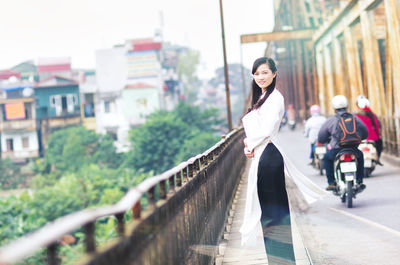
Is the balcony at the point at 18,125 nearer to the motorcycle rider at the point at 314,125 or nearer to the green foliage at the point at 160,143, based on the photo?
the green foliage at the point at 160,143

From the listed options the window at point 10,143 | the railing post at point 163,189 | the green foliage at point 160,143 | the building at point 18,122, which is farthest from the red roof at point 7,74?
the railing post at point 163,189

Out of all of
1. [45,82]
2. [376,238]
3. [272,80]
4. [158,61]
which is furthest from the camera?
[158,61]

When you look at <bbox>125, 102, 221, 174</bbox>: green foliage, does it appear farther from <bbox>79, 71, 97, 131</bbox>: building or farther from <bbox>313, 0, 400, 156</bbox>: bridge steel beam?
<bbox>313, 0, 400, 156</bbox>: bridge steel beam

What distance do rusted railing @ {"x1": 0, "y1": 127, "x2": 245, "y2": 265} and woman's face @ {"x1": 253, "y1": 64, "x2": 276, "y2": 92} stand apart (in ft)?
2.44

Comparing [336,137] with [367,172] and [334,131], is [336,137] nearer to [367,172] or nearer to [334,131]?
[334,131]

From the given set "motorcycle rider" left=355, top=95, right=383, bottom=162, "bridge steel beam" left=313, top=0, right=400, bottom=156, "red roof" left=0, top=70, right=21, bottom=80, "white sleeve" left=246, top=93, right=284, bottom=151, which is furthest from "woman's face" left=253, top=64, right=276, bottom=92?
"red roof" left=0, top=70, right=21, bottom=80

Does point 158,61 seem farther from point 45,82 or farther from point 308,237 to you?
point 308,237

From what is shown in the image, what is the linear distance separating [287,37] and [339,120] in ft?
90.5

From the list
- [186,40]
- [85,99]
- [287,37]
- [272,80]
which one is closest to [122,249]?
[272,80]

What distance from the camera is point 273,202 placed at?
4637mm

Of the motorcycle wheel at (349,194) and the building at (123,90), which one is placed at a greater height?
the building at (123,90)

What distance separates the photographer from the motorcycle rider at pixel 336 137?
9383 mm

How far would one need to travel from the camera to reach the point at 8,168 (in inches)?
3027

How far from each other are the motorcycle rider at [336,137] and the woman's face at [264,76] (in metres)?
5.01
